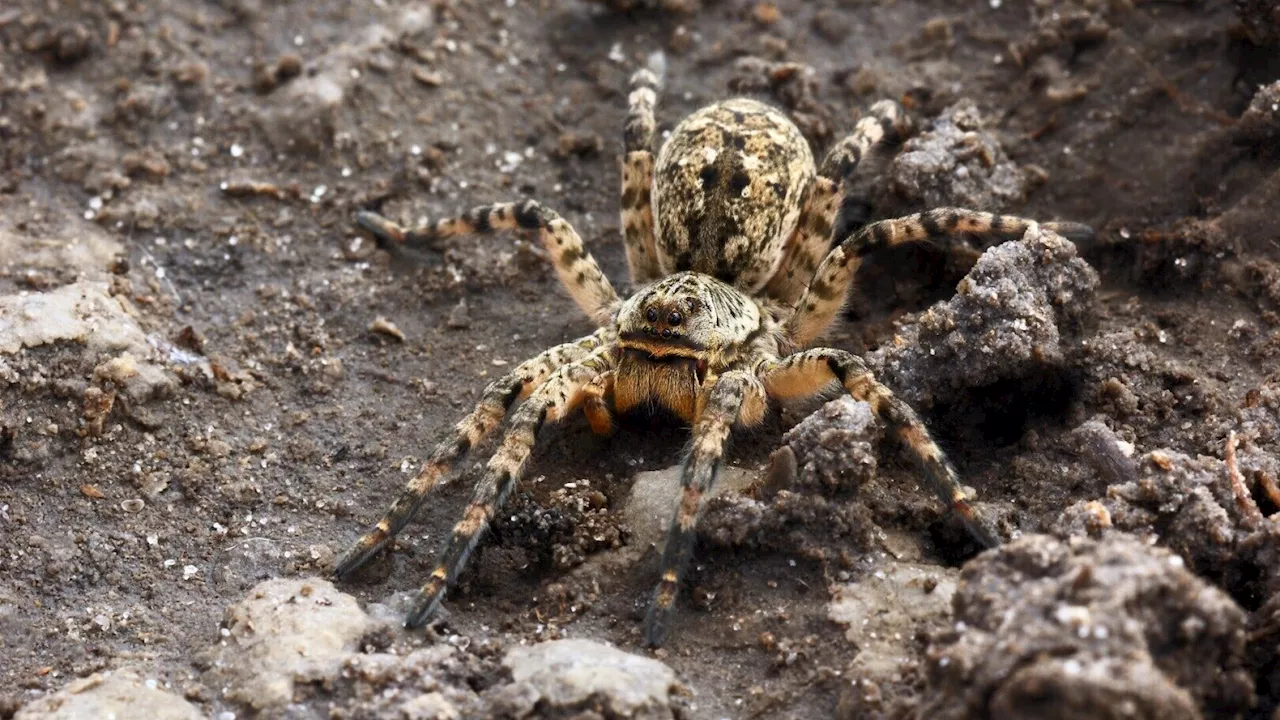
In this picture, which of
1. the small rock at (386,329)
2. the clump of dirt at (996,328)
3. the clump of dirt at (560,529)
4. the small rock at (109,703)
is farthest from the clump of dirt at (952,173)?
the small rock at (109,703)

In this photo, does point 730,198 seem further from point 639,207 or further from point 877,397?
point 877,397

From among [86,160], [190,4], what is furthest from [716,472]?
[190,4]

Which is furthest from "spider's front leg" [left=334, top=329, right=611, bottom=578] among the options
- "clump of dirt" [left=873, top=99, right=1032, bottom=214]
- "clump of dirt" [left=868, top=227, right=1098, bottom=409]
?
"clump of dirt" [left=873, top=99, right=1032, bottom=214]

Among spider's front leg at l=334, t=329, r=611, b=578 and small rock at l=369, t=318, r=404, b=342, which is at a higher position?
spider's front leg at l=334, t=329, r=611, b=578

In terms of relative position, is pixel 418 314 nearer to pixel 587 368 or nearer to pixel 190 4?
pixel 587 368

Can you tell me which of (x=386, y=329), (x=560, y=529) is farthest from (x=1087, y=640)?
(x=386, y=329)

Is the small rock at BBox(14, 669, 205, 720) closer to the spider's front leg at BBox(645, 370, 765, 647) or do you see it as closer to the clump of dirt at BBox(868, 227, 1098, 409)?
the spider's front leg at BBox(645, 370, 765, 647)
